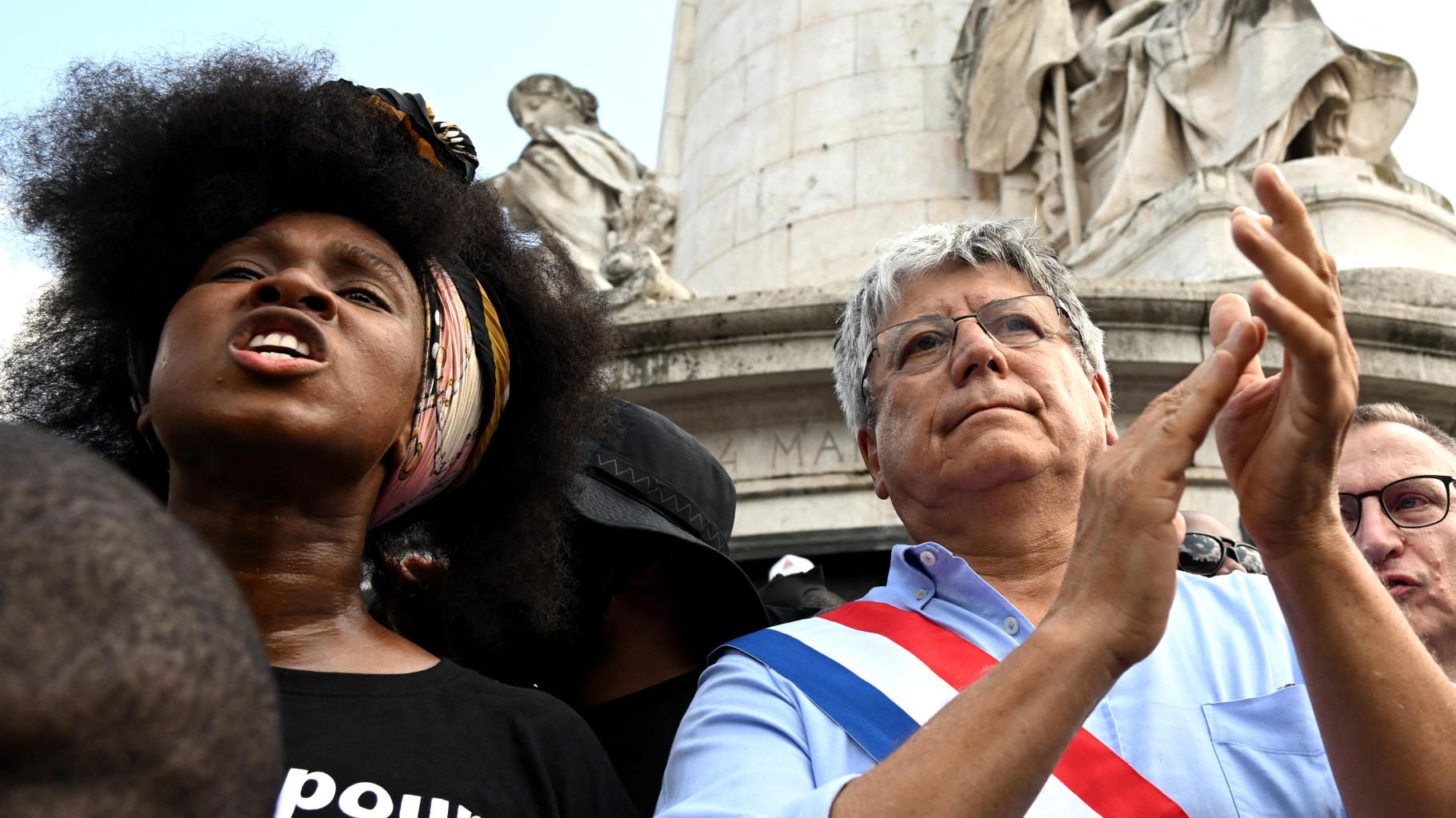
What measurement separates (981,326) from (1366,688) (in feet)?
3.16

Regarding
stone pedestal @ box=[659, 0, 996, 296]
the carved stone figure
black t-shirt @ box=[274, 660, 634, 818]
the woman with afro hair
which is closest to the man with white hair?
black t-shirt @ box=[274, 660, 634, 818]

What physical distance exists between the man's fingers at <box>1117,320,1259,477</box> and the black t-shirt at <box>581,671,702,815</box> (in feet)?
3.68

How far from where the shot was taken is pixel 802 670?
2.09 m

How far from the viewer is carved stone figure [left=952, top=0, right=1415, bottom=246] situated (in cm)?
801

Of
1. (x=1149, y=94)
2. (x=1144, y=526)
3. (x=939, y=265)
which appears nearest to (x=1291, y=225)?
(x=1144, y=526)

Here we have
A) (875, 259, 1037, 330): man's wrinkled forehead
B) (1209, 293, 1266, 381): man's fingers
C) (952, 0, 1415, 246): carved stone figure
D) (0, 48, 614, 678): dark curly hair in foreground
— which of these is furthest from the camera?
(952, 0, 1415, 246): carved stone figure

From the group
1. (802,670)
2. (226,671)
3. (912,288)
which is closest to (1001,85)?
(912,288)

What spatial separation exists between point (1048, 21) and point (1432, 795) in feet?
26.5

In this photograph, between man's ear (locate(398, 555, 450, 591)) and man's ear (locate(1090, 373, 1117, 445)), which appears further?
man's ear (locate(398, 555, 450, 591))

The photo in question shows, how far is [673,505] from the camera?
3.04 meters

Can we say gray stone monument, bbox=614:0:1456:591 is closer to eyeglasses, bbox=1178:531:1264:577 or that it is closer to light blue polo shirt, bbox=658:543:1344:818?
eyeglasses, bbox=1178:531:1264:577

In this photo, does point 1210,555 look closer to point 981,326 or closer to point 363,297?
point 981,326

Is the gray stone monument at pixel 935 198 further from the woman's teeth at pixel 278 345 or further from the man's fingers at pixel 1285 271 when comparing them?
the man's fingers at pixel 1285 271

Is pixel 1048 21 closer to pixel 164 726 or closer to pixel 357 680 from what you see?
pixel 357 680
